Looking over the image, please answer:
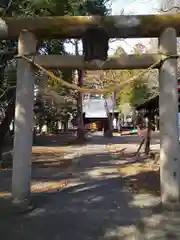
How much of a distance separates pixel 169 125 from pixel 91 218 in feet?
7.68

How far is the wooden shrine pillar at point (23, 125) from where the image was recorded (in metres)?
6.63

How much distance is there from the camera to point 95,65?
6.80 meters

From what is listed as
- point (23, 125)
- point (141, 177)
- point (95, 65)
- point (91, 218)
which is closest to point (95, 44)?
point (95, 65)

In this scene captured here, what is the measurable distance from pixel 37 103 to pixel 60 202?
72.9 ft

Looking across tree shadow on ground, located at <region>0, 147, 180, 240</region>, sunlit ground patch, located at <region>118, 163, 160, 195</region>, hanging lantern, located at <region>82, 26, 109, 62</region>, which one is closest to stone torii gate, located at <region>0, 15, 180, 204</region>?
hanging lantern, located at <region>82, 26, 109, 62</region>

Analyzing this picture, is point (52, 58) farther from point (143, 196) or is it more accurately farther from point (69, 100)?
point (69, 100)

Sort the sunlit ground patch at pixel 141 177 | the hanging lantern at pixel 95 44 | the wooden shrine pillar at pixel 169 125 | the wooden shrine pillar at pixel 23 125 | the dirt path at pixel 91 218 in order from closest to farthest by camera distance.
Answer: the dirt path at pixel 91 218, the wooden shrine pillar at pixel 169 125, the wooden shrine pillar at pixel 23 125, the hanging lantern at pixel 95 44, the sunlit ground patch at pixel 141 177

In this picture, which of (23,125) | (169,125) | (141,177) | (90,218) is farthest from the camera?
(141,177)

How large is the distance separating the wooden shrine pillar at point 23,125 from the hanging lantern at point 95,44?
1.10 m

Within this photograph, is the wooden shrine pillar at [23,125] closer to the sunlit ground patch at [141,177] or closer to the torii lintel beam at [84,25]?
the torii lintel beam at [84,25]

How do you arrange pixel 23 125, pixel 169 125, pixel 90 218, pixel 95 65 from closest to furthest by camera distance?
pixel 90 218 < pixel 169 125 < pixel 23 125 < pixel 95 65

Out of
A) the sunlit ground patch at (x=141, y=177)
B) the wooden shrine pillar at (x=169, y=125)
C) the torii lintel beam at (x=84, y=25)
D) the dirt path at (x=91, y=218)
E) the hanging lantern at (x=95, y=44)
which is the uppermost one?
the torii lintel beam at (x=84, y=25)

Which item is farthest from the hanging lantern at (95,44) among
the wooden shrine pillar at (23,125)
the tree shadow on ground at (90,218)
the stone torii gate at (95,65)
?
the tree shadow on ground at (90,218)

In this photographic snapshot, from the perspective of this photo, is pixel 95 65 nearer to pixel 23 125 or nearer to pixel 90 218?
pixel 23 125
